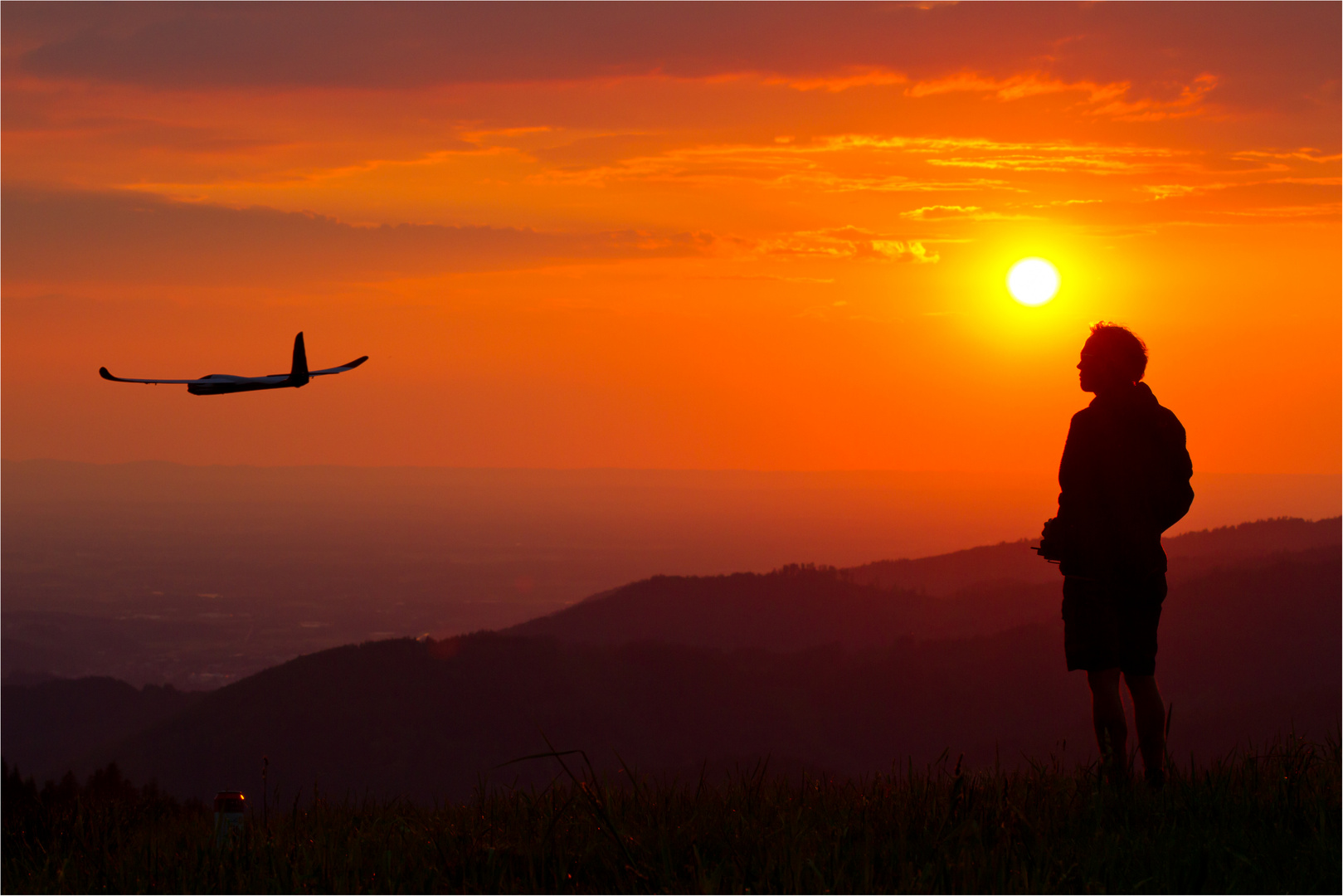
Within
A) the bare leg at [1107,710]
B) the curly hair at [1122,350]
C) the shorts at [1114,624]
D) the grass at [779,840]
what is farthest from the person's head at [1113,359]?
the grass at [779,840]

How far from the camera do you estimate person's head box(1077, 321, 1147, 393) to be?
6.94 metres

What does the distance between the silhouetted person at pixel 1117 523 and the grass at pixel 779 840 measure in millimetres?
728

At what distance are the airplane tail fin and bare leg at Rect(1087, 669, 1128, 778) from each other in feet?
15.4

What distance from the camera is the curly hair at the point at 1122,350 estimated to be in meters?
6.94

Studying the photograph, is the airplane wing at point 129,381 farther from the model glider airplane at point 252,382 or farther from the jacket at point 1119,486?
the jacket at point 1119,486

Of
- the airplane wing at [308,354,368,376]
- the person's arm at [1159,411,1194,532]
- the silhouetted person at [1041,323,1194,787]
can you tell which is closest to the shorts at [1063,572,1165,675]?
the silhouetted person at [1041,323,1194,787]

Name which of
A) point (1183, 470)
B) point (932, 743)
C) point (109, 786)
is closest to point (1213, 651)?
point (932, 743)

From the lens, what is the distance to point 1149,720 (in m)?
6.62

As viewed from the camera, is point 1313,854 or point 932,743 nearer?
point 1313,854

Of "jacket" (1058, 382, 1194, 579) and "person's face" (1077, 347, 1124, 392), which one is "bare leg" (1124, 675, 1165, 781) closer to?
"jacket" (1058, 382, 1194, 579)

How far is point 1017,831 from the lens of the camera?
4.99m

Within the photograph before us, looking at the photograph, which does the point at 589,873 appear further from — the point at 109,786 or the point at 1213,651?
the point at 1213,651

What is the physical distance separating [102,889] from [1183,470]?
6.48 m

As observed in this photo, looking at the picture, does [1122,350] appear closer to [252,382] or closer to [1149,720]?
[1149,720]
